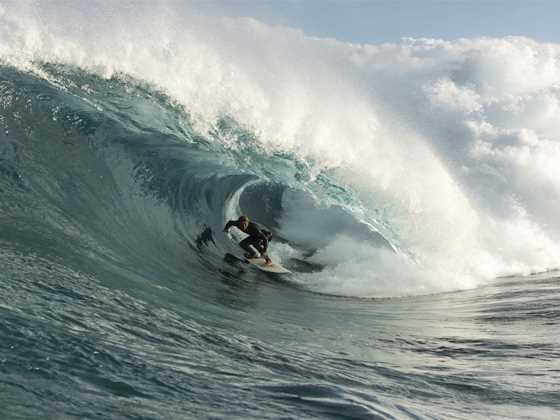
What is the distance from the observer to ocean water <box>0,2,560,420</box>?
14.8 feet

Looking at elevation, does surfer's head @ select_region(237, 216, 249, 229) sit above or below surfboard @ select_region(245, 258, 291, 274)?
above

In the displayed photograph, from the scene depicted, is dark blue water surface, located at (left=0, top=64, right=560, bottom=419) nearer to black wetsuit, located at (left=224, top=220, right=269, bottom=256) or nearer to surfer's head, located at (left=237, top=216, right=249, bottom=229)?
black wetsuit, located at (left=224, top=220, right=269, bottom=256)

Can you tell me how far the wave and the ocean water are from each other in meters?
0.05

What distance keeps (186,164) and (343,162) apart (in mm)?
4440

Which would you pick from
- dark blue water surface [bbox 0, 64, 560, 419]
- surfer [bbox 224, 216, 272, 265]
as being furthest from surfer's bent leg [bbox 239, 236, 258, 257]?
dark blue water surface [bbox 0, 64, 560, 419]

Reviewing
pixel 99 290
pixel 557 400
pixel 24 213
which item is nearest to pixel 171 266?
pixel 24 213

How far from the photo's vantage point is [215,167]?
12836 millimetres

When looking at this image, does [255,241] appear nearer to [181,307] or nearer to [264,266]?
[264,266]

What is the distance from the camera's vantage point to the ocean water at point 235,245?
14.8 feet

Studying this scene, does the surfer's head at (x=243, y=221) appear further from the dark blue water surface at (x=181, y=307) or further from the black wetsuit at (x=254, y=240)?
the dark blue water surface at (x=181, y=307)

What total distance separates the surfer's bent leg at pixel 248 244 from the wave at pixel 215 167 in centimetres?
48

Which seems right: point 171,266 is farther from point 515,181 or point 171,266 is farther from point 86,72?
point 515,181

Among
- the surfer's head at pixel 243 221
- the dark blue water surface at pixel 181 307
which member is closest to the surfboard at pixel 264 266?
the dark blue water surface at pixel 181 307

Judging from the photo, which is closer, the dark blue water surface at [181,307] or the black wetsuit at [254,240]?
the dark blue water surface at [181,307]
